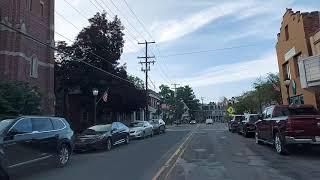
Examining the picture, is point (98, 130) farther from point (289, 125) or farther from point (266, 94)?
point (266, 94)

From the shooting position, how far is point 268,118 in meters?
21.0

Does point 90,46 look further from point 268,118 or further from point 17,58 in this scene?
point 268,118

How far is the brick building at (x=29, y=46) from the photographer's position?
33062mm

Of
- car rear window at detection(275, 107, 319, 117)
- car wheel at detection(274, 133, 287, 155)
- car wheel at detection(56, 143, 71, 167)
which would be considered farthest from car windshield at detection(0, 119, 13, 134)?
car rear window at detection(275, 107, 319, 117)

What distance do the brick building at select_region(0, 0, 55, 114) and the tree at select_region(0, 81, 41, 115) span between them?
14.8 feet

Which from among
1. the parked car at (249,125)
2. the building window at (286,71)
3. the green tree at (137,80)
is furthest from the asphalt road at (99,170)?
the green tree at (137,80)

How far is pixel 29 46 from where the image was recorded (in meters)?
35.3

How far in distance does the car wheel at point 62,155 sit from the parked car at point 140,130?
17.7 m

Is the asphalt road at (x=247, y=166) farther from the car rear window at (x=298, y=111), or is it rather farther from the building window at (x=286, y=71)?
the building window at (x=286, y=71)

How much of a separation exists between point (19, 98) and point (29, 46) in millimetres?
11835


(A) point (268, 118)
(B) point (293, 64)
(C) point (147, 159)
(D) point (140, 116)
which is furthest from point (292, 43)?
(D) point (140, 116)

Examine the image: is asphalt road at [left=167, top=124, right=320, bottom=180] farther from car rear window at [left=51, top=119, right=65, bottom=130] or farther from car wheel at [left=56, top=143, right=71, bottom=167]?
car rear window at [left=51, top=119, right=65, bottom=130]

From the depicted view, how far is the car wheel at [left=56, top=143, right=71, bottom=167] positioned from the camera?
15597mm

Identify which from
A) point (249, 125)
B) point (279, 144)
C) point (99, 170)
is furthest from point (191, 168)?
point (249, 125)
